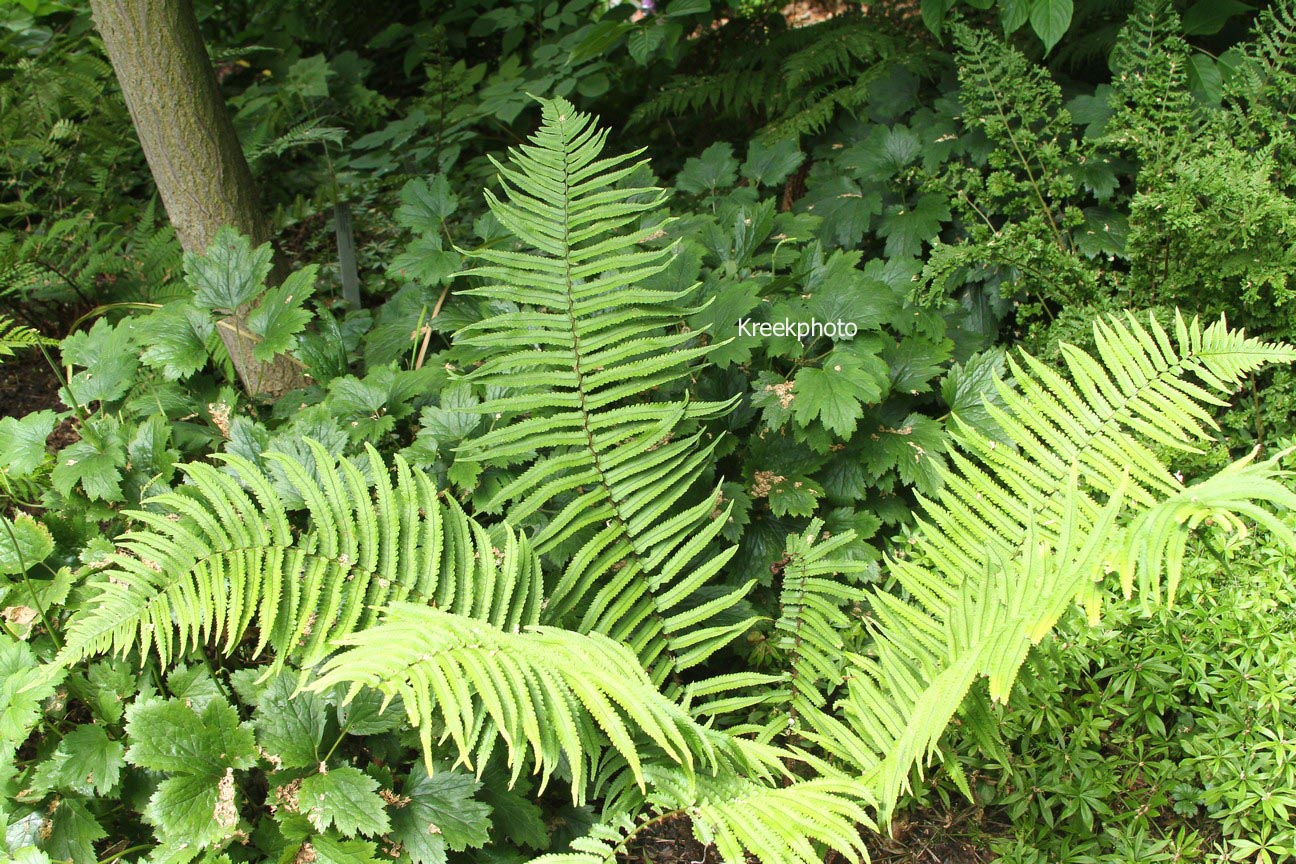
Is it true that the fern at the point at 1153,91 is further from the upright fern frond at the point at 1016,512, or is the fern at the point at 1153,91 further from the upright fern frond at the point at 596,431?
the upright fern frond at the point at 596,431

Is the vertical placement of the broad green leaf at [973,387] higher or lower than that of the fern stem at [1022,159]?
lower

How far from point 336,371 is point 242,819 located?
1.05m

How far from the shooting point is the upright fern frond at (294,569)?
1435 mm

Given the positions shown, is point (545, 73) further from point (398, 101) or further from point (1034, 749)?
point (1034, 749)

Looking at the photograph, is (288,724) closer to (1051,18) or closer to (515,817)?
(515,817)

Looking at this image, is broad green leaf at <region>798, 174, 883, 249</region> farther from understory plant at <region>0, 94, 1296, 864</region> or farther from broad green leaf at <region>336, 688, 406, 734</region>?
broad green leaf at <region>336, 688, 406, 734</region>

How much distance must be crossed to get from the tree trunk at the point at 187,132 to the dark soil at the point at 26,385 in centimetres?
81

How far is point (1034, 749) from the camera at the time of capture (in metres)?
1.74

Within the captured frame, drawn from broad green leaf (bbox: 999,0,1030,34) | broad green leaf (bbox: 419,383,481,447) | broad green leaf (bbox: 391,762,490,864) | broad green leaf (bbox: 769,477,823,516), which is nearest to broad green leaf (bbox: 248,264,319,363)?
broad green leaf (bbox: 419,383,481,447)

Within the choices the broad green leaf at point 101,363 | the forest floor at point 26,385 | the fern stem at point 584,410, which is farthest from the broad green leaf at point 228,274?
the forest floor at point 26,385

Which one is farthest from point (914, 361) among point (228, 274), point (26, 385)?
point (26, 385)

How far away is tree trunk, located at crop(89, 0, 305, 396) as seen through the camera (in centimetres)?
222

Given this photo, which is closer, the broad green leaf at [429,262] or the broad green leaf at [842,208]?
the broad green leaf at [429,262]

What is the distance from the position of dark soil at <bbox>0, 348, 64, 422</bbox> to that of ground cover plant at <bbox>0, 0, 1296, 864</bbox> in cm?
7
